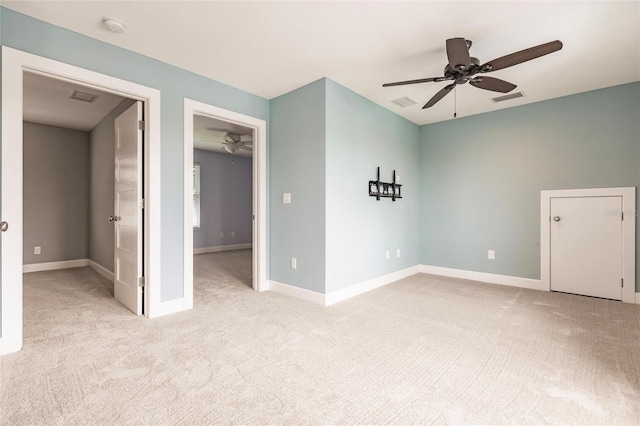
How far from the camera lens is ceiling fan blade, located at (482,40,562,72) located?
80.0 inches

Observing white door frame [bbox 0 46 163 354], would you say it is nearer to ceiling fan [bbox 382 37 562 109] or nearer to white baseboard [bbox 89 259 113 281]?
white baseboard [bbox 89 259 113 281]

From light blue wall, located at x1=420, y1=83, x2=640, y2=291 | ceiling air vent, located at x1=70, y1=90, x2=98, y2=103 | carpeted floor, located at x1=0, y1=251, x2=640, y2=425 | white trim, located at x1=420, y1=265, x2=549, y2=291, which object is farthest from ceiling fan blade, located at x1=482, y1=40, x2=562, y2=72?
ceiling air vent, located at x1=70, y1=90, x2=98, y2=103

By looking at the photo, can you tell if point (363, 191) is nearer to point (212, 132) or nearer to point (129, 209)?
point (129, 209)

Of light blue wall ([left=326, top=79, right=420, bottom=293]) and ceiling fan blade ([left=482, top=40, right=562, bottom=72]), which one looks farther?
light blue wall ([left=326, top=79, right=420, bottom=293])

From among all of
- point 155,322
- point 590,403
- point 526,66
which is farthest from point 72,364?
point 526,66

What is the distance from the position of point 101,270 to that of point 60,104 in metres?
2.48

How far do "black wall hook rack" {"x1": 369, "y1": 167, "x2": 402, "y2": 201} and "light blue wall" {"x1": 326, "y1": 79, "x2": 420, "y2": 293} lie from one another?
69 mm

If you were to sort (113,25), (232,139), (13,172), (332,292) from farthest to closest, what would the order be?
(232,139), (332,292), (113,25), (13,172)

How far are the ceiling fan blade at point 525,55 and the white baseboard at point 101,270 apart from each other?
5.23 m

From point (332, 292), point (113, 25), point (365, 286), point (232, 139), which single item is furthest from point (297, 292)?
point (232, 139)

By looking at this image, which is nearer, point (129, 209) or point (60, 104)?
point (129, 209)

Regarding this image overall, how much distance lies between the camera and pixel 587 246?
3.68 meters

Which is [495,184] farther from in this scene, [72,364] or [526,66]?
[72,364]

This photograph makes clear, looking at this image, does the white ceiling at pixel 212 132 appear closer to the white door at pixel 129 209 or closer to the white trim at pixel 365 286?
the white door at pixel 129 209
